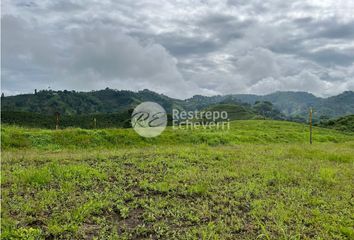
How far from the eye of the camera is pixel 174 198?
10492 mm

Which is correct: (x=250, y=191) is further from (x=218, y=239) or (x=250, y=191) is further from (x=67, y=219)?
(x=67, y=219)

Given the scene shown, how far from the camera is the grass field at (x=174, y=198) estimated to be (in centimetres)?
827

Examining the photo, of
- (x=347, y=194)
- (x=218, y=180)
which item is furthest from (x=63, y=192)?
(x=347, y=194)

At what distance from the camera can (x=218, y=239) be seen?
795cm

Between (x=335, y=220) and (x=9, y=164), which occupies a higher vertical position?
(x=9, y=164)

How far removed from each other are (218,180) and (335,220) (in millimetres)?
4658

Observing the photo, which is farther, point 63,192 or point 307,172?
point 307,172

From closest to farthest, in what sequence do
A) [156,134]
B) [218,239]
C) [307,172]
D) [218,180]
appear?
1. [218,239]
2. [218,180]
3. [307,172]
4. [156,134]

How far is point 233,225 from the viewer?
8.82 metres

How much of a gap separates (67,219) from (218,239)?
411 centimetres

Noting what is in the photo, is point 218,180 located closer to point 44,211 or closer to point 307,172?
point 307,172

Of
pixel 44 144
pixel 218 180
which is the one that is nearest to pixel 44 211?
pixel 218 180

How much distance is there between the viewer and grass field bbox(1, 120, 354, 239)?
827 cm

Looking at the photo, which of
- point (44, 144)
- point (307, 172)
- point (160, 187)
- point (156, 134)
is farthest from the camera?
point (156, 134)
